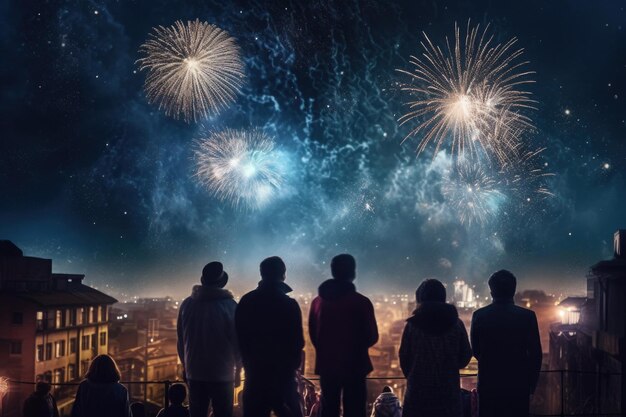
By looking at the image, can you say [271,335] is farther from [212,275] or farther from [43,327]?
[43,327]

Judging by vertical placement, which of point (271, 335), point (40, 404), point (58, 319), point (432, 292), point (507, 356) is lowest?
point (58, 319)

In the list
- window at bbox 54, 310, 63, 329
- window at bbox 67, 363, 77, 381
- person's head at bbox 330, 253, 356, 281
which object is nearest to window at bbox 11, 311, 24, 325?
window at bbox 54, 310, 63, 329

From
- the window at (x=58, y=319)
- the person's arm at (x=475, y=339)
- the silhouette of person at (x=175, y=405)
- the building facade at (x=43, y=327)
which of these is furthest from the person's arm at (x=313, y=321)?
the window at (x=58, y=319)

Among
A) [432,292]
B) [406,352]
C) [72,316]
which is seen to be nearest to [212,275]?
[406,352]

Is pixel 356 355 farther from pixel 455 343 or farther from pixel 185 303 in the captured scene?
pixel 185 303

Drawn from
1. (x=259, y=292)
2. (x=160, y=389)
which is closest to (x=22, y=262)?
(x=160, y=389)

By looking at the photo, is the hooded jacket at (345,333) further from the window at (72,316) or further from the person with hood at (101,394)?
the window at (72,316)
